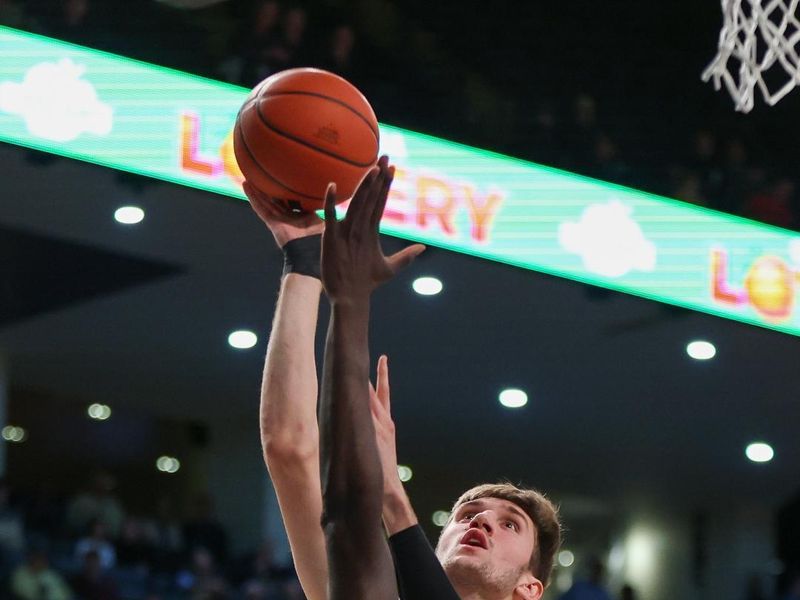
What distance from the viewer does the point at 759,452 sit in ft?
38.9

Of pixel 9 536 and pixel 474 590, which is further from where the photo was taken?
pixel 9 536

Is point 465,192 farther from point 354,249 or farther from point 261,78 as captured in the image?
point 354,249

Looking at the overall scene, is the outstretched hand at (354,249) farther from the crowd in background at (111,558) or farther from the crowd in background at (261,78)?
the crowd in background at (111,558)

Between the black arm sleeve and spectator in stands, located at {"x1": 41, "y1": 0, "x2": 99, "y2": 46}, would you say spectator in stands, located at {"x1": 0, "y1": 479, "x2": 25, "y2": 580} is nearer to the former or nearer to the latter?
spectator in stands, located at {"x1": 41, "y1": 0, "x2": 99, "y2": 46}

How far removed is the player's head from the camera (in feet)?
8.14

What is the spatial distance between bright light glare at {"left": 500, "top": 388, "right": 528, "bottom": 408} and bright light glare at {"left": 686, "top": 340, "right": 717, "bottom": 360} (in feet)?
4.85

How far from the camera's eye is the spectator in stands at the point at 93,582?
8.38 m

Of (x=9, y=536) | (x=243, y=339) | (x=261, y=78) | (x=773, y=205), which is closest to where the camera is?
(x=261, y=78)

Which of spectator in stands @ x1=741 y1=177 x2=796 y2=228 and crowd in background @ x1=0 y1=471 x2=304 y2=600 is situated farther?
spectator in stands @ x1=741 y1=177 x2=796 y2=228

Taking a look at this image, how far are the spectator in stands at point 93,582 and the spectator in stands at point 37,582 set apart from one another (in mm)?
102

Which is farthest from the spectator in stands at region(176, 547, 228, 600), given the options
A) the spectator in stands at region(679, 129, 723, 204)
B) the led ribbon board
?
the spectator in stands at region(679, 129, 723, 204)

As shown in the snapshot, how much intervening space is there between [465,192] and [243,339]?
274 centimetres

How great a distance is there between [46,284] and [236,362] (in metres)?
1.83

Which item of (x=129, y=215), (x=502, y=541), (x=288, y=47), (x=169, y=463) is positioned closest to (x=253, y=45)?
(x=288, y=47)
